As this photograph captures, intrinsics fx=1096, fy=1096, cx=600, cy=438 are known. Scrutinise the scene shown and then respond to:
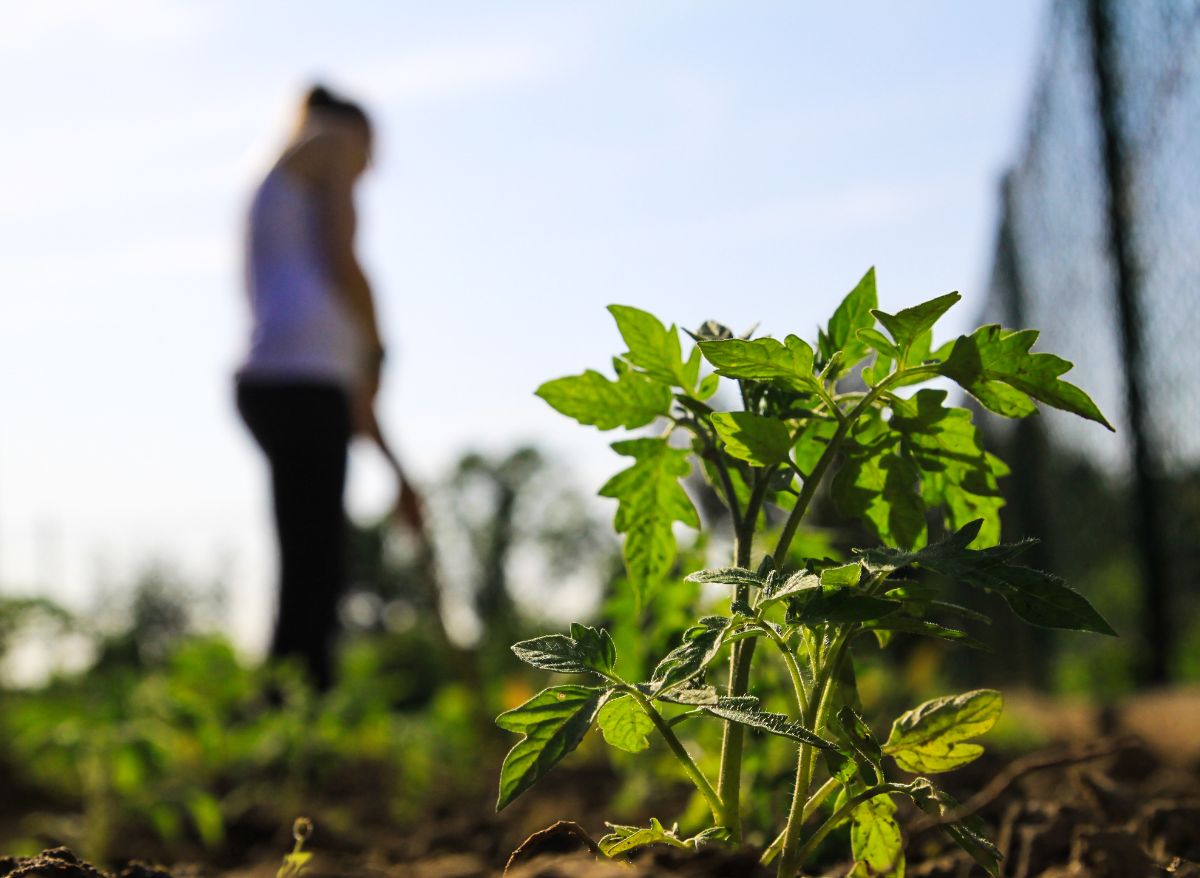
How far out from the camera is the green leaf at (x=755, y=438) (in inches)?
39.9

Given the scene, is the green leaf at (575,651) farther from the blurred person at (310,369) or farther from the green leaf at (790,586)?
the blurred person at (310,369)

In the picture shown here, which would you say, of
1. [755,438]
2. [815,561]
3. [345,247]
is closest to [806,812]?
[815,561]

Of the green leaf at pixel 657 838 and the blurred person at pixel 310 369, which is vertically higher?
the blurred person at pixel 310 369

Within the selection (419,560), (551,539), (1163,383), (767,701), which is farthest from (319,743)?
(551,539)

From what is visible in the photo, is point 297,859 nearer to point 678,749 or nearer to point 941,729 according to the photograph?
point 678,749

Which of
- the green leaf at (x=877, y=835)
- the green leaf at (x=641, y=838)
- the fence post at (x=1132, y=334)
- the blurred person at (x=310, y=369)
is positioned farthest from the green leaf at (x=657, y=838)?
the fence post at (x=1132, y=334)

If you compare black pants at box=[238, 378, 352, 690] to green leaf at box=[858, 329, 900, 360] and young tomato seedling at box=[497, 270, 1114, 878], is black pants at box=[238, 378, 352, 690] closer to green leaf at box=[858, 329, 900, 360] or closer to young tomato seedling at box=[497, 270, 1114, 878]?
young tomato seedling at box=[497, 270, 1114, 878]

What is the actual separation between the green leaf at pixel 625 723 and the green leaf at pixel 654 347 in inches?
→ 13.1

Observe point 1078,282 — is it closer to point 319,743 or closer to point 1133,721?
point 1133,721

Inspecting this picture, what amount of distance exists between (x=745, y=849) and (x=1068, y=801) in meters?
1.18

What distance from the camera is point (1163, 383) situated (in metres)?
4.71

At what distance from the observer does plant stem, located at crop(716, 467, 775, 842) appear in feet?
3.37

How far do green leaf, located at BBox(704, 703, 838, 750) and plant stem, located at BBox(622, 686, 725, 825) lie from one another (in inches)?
3.1

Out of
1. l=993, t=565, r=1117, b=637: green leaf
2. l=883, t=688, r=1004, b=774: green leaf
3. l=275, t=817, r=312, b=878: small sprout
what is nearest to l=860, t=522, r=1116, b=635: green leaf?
l=993, t=565, r=1117, b=637: green leaf
